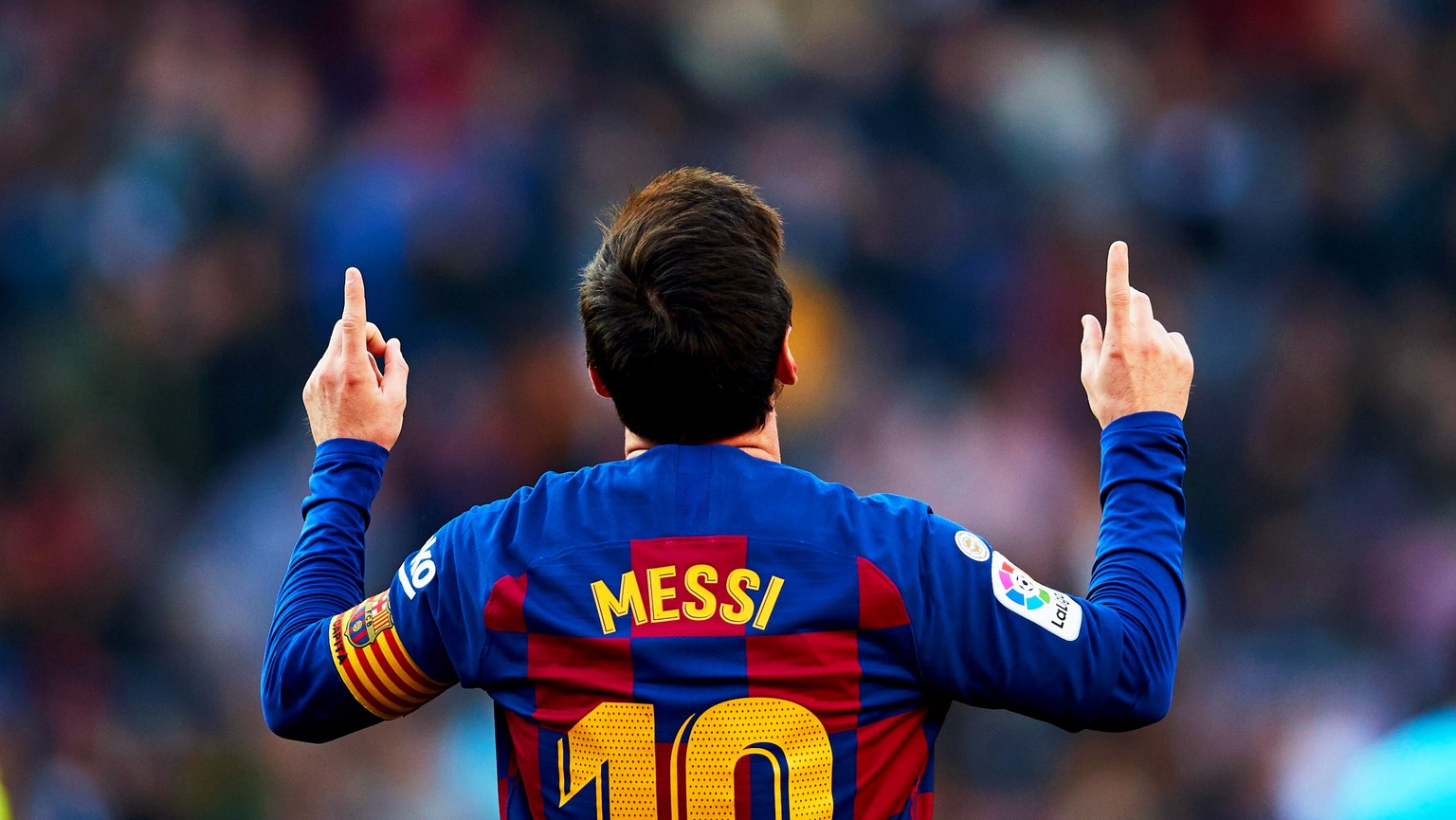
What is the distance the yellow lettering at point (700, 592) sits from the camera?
4.76 feet

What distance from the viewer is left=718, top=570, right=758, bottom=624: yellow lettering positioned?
4.75 feet

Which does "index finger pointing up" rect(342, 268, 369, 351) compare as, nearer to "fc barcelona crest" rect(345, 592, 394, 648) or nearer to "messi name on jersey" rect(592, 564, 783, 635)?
"fc barcelona crest" rect(345, 592, 394, 648)

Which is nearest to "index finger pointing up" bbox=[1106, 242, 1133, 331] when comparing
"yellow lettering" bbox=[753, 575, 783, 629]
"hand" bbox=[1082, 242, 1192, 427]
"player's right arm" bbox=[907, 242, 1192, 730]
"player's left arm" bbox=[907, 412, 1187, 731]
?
"hand" bbox=[1082, 242, 1192, 427]

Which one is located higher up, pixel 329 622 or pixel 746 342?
pixel 746 342

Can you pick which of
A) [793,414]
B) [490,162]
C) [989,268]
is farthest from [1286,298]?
[490,162]

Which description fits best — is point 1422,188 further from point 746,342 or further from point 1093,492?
point 746,342

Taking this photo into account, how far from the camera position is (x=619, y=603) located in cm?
146

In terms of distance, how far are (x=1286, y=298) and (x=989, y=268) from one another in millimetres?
1209

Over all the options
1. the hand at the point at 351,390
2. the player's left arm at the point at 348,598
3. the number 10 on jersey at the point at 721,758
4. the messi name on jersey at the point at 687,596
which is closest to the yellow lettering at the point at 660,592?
the messi name on jersey at the point at 687,596

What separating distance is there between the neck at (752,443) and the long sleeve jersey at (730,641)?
0.04 metres

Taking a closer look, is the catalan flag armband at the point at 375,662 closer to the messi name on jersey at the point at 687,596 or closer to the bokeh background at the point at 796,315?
the messi name on jersey at the point at 687,596

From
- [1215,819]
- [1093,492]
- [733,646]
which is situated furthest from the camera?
[1093,492]

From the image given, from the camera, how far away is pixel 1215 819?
15.3 ft

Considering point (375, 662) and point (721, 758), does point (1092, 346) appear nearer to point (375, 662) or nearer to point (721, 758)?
point (721, 758)
